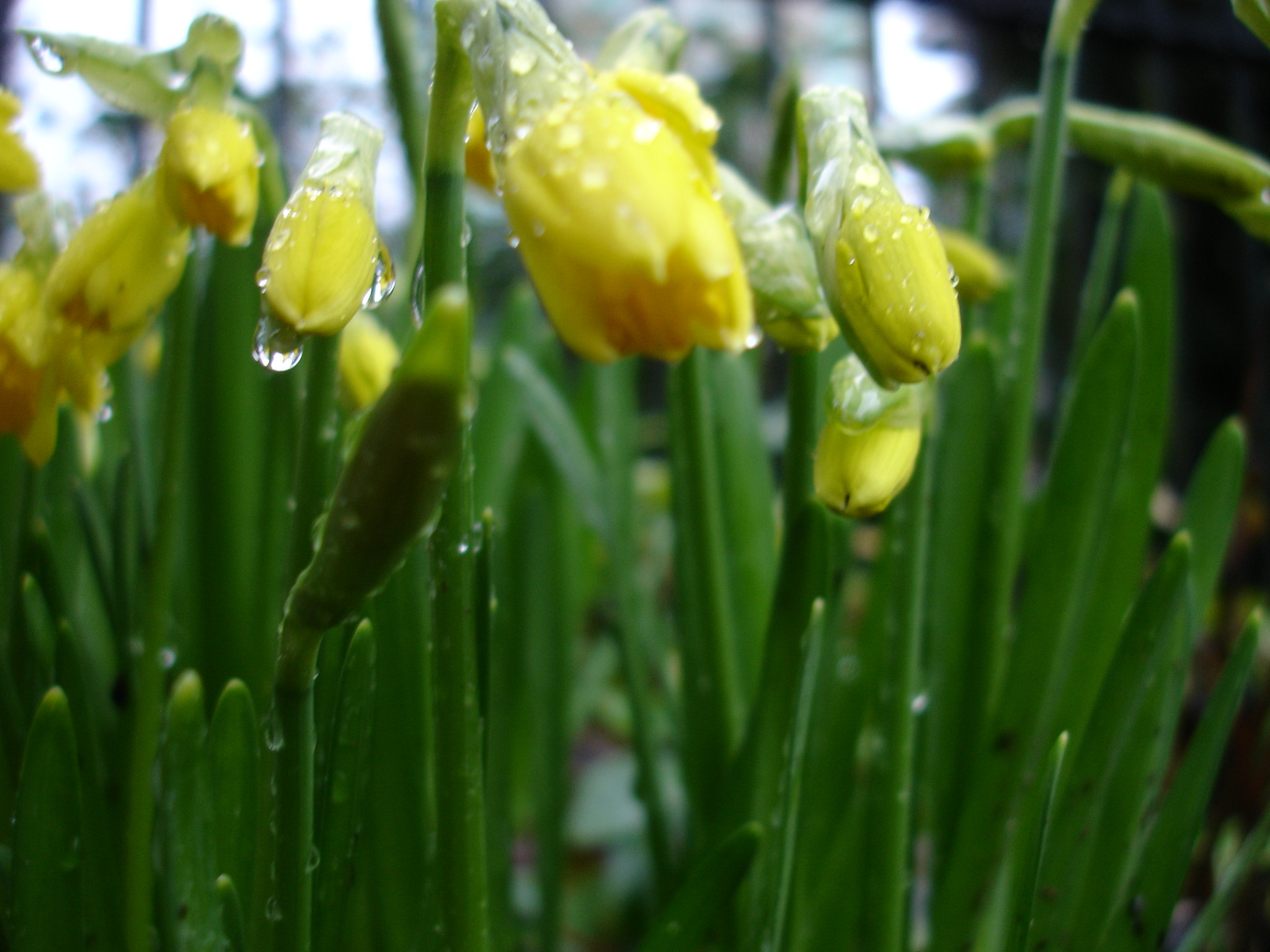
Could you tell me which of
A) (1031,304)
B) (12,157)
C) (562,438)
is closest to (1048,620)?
(1031,304)

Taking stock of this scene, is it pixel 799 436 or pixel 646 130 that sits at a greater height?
pixel 646 130

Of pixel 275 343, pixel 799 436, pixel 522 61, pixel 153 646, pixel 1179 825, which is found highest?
pixel 522 61

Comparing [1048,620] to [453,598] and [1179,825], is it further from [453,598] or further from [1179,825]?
[453,598]

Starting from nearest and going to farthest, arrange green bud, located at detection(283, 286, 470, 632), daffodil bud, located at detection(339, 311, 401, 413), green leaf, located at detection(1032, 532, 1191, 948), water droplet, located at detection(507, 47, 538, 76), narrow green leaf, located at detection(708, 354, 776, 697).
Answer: green bud, located at detection(283, 286, 470, 632) → water droplet, located at detection(507, 47, 538, 76) → green leaf, located at detection(1032, 532, 1191, 948) → daffodil bud, located at detection(339, 311, 401, 413) → narrow green leaf, located at detection(708, 354, 776, 697)

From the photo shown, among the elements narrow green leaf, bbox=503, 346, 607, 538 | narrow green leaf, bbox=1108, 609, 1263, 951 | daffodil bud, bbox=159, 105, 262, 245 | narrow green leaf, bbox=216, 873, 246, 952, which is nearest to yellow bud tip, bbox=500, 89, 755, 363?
daffodil bud, bbox=159, 105, 262, 245

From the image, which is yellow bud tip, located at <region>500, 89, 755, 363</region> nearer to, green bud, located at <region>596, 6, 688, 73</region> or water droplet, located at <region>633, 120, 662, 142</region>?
water droplet, located at <region>633, 120, 662, 142</region>

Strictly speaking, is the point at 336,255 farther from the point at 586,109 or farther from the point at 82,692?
the point at 82,692
